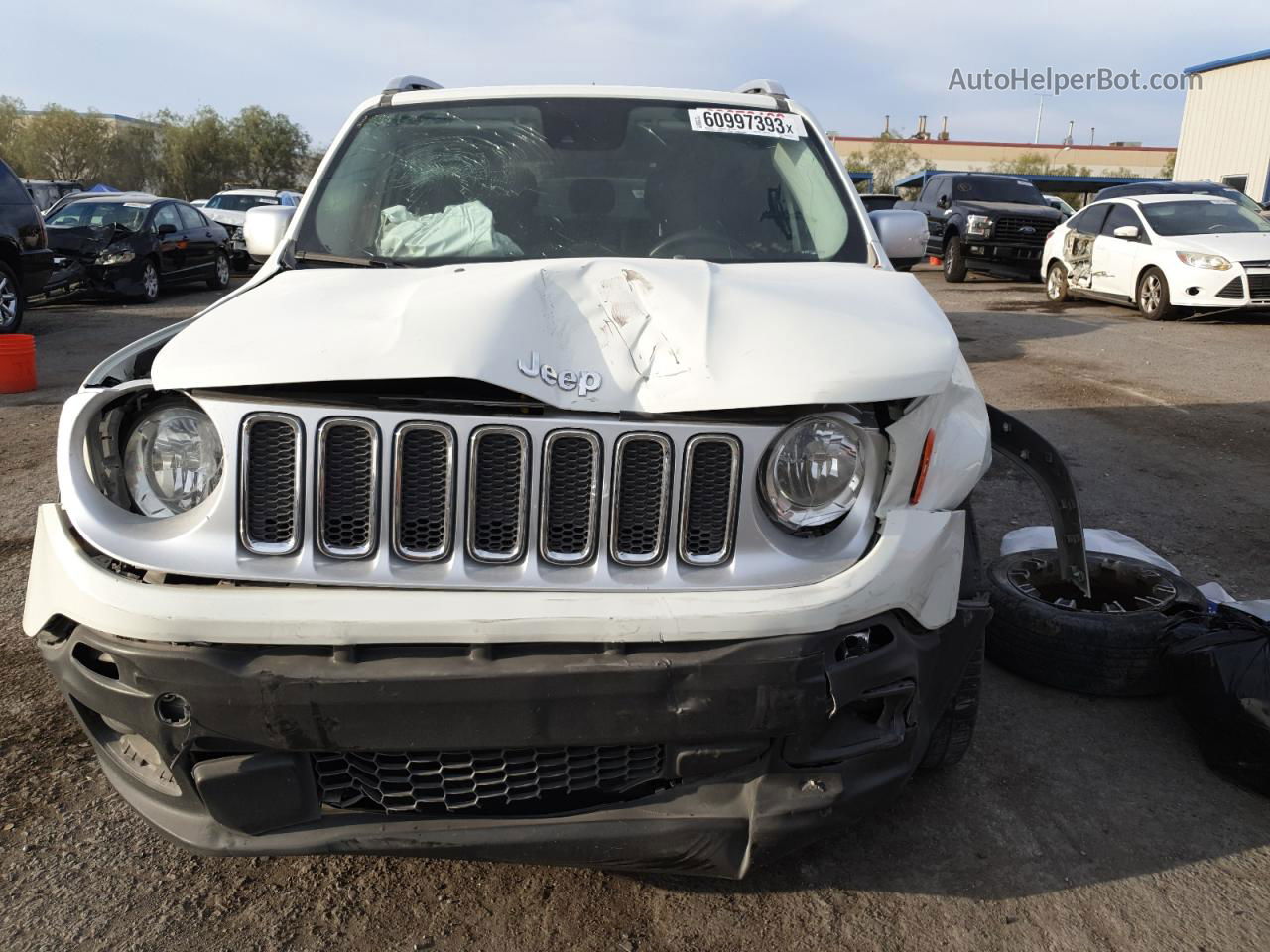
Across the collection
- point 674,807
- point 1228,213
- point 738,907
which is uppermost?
point 1228,213

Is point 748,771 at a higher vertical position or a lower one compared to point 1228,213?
lower

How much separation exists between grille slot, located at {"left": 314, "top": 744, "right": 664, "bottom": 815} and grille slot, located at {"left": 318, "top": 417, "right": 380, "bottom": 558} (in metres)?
0.44

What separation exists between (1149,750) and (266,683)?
257cm

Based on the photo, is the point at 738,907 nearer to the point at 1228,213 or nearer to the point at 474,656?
the point at 474,656

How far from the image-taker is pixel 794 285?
2.66m

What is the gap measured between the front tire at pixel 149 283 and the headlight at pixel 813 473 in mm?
14326

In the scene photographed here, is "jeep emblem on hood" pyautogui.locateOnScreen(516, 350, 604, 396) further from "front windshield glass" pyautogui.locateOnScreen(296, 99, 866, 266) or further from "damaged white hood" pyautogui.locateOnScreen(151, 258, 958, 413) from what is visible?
"front windshield glass" pyautogui.locateOnScreen(296, 99, 866, 266)

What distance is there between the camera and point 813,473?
2146mm

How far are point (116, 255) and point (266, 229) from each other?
12.0 m

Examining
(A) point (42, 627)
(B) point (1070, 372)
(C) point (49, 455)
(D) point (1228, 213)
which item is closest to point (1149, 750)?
(A) point (42, 627)

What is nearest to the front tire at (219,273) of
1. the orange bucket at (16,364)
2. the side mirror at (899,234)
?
the orange bucket at (16,364)

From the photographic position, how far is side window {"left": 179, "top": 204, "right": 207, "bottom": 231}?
15.4 meters

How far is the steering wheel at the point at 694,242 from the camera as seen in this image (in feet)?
10.6

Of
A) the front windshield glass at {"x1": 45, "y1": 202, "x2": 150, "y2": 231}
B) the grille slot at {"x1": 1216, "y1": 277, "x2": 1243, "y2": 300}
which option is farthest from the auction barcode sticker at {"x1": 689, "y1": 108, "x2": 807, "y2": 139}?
the front windshield glass at {"x1": 45, "y1": 202, "x2": 150, "y2": 231}
